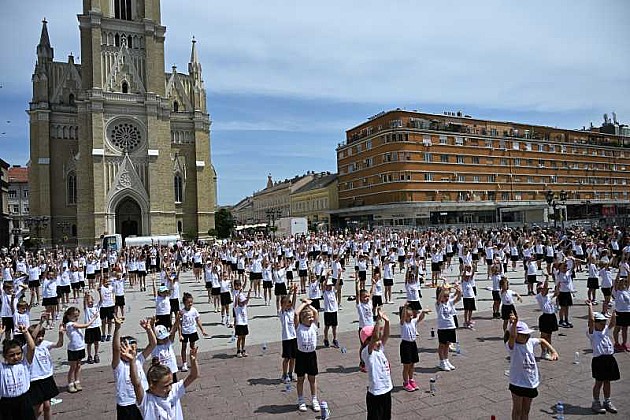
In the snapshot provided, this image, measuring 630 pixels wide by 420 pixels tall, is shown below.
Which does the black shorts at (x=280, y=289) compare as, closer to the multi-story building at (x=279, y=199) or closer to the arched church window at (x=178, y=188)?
the arched church window at (x=178, y=188)

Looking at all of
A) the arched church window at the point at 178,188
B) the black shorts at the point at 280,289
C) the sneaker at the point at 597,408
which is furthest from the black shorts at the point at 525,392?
the arched church window at the point at 178,188

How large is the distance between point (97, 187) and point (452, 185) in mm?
46560

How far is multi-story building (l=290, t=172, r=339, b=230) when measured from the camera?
76938 millimetres

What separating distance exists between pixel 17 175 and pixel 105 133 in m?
52.7

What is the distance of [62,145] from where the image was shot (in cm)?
5409

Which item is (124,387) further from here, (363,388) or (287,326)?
(363,388)

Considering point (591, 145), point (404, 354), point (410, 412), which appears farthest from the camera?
point (591, 145)

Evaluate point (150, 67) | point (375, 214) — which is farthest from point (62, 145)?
point (375, 214)

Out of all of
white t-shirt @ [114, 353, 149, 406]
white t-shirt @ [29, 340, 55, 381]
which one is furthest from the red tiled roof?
white t-shirt @ [114, 353, 149, 406]

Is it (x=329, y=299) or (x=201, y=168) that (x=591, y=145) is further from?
(x=329, y=299)

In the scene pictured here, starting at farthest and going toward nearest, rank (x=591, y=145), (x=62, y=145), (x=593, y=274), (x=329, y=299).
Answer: (x=591, y=145) → (x=62, y=145) → (x=593, y=274) → (x=329, y=299)

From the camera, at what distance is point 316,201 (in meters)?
81.7

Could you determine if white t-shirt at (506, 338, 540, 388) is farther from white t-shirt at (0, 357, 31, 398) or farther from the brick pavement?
white t-shirt at (0, 357, 31, 398)

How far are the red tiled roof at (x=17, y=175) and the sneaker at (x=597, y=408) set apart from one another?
10376 centimetres
